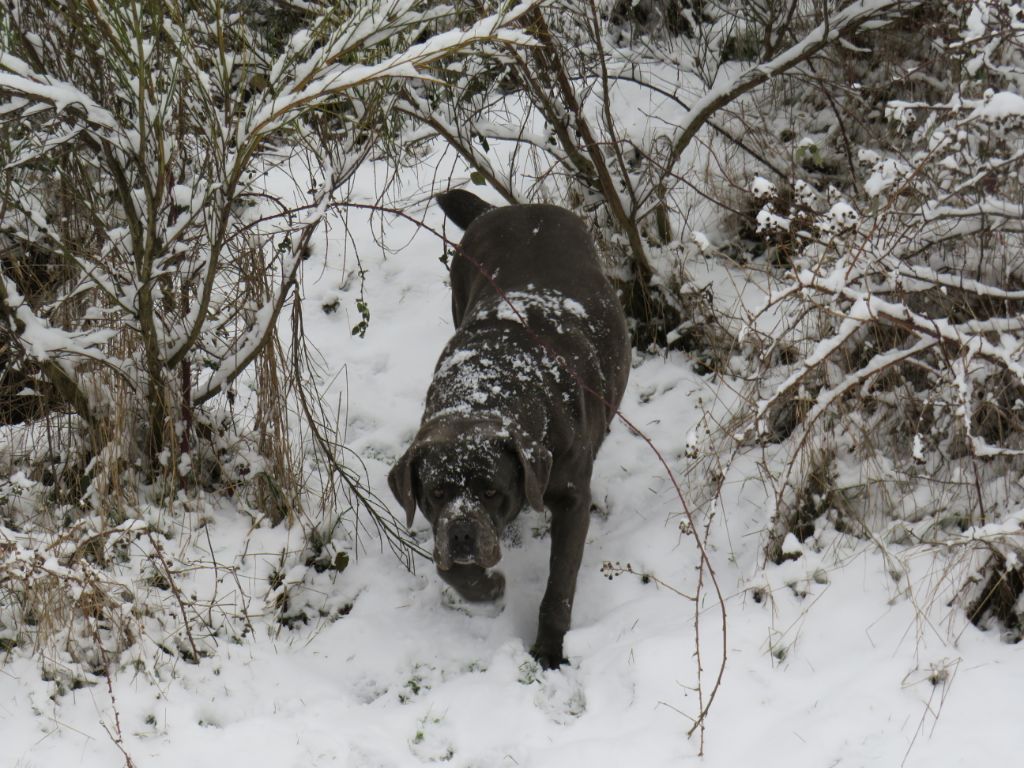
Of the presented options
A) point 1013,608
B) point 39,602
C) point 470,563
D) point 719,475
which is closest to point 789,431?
point 719,475

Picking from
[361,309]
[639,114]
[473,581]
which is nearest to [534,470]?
[473,581]

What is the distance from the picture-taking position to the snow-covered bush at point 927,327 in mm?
3225

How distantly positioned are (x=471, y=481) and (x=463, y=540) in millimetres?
193

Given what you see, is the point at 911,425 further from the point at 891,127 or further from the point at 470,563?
the point at 891,127

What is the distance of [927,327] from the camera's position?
3.29 m

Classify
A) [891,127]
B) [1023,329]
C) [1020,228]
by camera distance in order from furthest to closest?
[891,127] → [1020,228] → [1023,329]

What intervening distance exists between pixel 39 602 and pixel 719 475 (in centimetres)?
217

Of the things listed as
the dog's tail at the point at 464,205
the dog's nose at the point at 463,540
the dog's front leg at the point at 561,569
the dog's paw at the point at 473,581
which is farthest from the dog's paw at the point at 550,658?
the dog's tail at the point at 464,205

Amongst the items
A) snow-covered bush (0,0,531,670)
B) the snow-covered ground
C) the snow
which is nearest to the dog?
the snow

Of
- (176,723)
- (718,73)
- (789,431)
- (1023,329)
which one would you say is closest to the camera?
(176,723)

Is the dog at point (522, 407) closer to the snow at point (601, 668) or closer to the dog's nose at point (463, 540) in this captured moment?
the dog's nose at point (463, 540)

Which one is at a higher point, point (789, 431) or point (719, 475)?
point (789, 431)

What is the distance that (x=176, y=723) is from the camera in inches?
127

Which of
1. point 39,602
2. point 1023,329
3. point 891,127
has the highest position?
point 891,127
